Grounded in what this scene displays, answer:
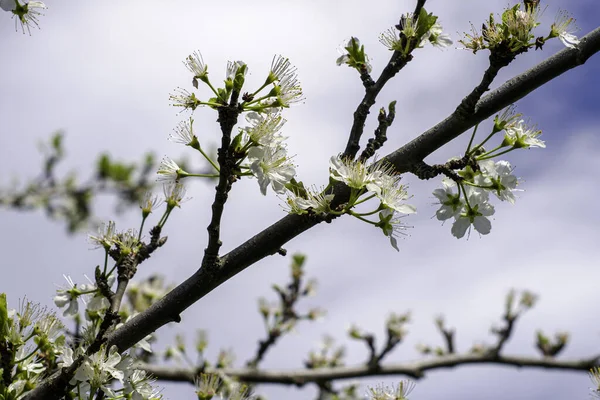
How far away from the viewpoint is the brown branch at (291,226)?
7.07 feet

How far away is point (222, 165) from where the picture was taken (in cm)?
205

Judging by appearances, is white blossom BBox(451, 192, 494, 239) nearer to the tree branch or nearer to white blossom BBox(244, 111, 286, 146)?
the tree branch

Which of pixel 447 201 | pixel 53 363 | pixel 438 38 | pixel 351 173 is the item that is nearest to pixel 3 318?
pixel 53 363

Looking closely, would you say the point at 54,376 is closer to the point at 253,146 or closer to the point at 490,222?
the point at 253,146

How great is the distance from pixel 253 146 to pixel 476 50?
0.98 metres

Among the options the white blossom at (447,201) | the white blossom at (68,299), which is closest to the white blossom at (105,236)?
the white blossom at (68,299)

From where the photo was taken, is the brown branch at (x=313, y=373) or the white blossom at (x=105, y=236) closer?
the white blossom at (x=105, y=236)

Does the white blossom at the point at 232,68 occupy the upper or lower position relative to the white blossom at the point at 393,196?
upper

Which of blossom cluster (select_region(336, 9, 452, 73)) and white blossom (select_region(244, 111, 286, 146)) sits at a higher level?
blossom cluster (select_region(336, 9, 452, 73))

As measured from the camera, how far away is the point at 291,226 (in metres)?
2.19

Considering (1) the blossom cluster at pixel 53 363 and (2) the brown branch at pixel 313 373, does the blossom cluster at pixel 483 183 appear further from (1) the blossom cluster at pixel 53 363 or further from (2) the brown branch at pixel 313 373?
(2) the brown branch at pixel 313 373

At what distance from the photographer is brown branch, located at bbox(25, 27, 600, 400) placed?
2.15 metres

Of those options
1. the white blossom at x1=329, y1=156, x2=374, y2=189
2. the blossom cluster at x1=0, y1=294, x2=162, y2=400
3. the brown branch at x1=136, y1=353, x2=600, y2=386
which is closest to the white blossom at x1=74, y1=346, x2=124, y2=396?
the blossom cluster at x1=0, y1=294, x2=162, y2=400

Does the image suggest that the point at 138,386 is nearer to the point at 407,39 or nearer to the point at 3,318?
the point at 3,318
